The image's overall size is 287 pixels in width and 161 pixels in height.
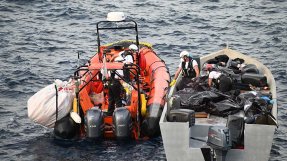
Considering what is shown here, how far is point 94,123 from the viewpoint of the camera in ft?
53.6

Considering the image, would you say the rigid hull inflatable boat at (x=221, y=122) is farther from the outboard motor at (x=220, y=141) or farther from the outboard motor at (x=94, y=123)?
the outboard motor at (x=94, y=123)

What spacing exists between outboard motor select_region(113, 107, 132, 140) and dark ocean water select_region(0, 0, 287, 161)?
1.67 ft

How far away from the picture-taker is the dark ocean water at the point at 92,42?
17.1 m

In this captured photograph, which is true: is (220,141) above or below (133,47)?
below

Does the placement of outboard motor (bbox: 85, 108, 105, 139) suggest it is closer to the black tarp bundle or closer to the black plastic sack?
the black tarp bundle

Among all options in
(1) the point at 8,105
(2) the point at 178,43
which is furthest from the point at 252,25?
(1) the point at 8,105

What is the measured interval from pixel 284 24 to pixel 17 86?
46.9ft

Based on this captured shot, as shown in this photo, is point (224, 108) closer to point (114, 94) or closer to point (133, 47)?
point (114, 94)

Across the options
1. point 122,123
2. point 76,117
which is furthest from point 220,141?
point 76,117

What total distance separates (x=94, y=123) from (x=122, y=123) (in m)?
0.77

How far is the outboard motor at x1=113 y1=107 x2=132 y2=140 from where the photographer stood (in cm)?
1638

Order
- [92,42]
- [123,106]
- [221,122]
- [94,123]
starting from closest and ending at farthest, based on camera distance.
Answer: [221,122] < [94,123] < [123,106] < [92,42]

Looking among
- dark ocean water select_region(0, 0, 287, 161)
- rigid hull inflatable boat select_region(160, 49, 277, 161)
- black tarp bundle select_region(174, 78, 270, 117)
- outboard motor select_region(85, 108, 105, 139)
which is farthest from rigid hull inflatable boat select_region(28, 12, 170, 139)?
black tarp bundle select_region(174, 78, 270, 117)

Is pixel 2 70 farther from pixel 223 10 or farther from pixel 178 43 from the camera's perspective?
pixel 223 10
